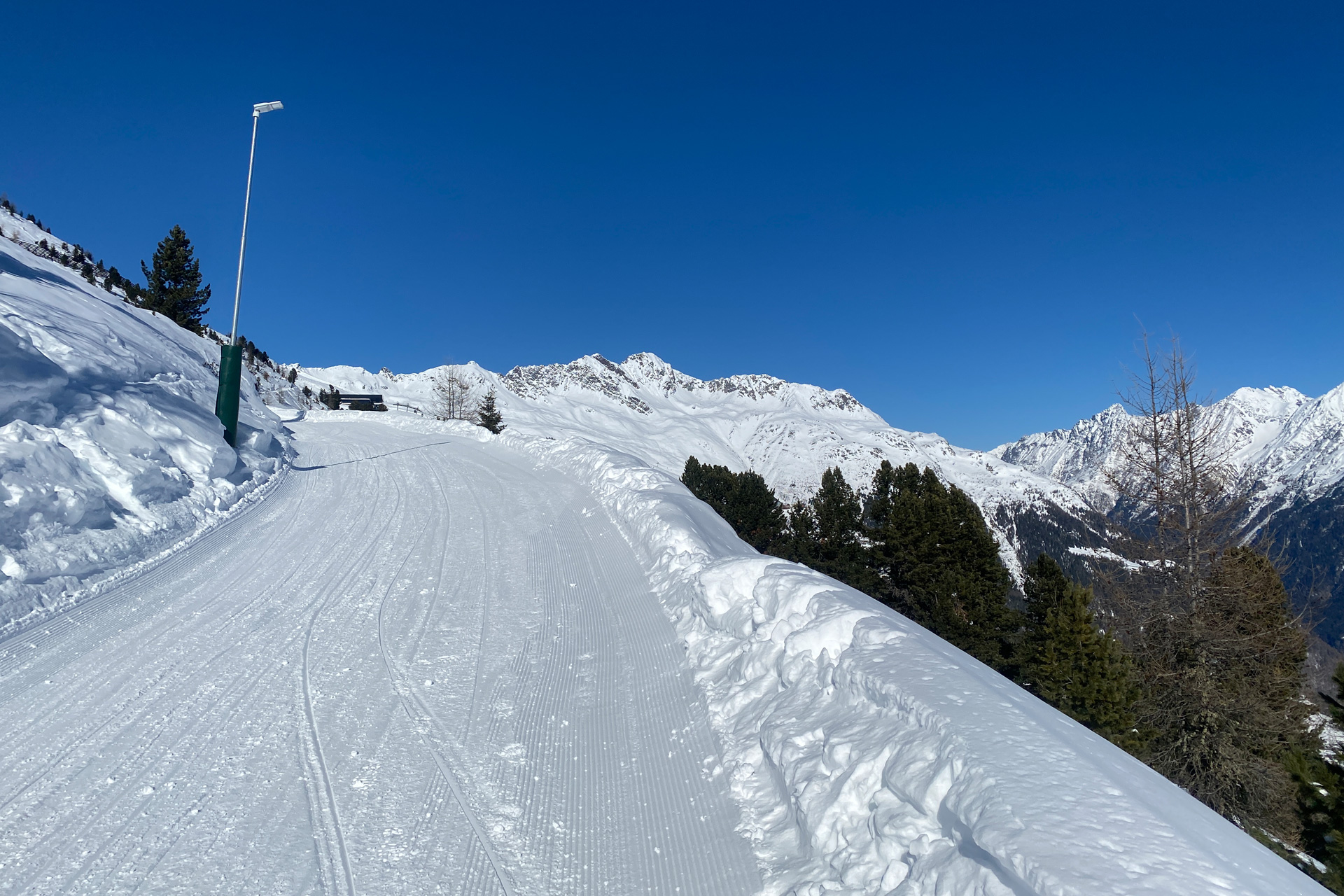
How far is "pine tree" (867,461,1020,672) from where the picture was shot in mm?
30281

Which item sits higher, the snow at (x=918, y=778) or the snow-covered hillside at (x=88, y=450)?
the snow-covered hillside at (x=88, y=450)

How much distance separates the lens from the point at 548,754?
5113mm

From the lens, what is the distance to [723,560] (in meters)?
8.50

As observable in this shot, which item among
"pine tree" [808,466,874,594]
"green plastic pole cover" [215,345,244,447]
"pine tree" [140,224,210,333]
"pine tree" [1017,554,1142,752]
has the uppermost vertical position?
"pine tree" [140,224,210,333]

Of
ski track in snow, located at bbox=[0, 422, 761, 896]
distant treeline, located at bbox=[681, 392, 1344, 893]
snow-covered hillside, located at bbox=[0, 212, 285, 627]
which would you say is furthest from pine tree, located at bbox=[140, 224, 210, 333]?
distant treeline, located at bbox=[681, 392, 1344, 893]

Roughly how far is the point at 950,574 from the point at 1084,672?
8.68 metres

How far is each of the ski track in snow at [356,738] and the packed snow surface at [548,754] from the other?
21 millimetres

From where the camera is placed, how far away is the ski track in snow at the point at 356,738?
3.73 meters

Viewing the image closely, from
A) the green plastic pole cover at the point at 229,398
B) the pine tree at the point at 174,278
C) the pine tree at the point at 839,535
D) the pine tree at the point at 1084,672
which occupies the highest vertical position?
the pine tree at the point at 174,278

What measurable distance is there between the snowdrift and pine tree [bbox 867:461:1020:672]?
27.0 m

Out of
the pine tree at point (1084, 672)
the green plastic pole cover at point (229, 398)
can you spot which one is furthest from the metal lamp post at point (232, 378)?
the pine tree at point (1084, 672)

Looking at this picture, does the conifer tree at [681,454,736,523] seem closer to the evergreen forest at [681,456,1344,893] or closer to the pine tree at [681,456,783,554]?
the pine tree at [681,456,783,554]

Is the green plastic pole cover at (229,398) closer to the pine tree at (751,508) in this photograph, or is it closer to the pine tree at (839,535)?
the pine tree at (839,535)

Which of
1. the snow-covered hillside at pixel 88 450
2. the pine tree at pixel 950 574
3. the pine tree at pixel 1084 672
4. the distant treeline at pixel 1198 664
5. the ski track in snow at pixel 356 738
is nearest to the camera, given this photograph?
the ski track in snow at pixel 356 738
